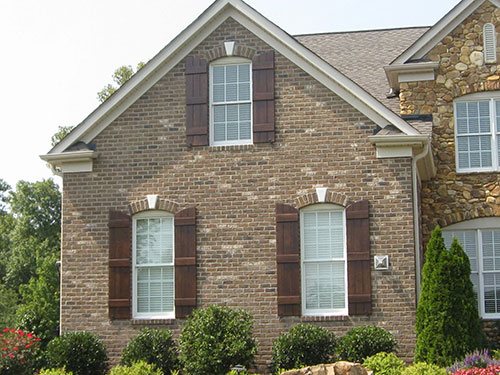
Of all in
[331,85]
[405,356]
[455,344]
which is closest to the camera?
[455,344]

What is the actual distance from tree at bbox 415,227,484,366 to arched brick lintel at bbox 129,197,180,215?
5186 millimetres

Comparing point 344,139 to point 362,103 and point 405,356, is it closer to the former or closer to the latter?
point 362,103

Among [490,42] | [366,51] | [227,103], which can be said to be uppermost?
[366,51]

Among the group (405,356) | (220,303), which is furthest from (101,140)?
(405,356)

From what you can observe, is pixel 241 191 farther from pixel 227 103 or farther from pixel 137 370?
pixel 137 370

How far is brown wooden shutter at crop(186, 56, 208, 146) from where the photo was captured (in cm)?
1614

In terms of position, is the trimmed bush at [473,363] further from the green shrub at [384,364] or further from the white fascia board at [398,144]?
the white fascia board at [398,144]

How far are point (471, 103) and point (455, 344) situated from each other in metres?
6.19

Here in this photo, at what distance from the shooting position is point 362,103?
51.2ft

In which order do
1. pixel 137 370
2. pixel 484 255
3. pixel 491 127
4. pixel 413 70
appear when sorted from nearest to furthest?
pixel 137 370 → pixel 484 255 → pixel 491 127 → pixel 413 70

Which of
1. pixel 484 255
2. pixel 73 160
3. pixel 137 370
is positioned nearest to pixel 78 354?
pixel 137 370

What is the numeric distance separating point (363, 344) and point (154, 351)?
13.2ft

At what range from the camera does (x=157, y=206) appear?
1606 cm

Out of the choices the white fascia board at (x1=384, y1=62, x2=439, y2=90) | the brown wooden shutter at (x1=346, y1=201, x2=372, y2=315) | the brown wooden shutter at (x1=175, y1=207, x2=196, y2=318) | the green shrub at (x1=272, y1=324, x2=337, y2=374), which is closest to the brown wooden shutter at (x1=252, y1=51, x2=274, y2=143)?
the brown wooden shutter at (x1=175, y1=207, x2=196, y2=318)
